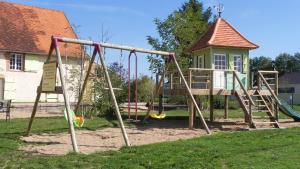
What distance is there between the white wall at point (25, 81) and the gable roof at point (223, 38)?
1369 centimetres

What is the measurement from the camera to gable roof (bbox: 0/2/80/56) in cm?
3672

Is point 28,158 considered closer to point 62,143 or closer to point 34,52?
point 62,143

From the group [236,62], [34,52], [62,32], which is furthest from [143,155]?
[62,32]

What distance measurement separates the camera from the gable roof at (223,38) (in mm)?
23800

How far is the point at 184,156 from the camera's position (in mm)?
11195

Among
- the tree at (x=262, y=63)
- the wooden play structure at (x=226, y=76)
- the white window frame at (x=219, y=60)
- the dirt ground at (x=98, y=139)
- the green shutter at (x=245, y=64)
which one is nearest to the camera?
the dirt ground at (x=98, y=139)

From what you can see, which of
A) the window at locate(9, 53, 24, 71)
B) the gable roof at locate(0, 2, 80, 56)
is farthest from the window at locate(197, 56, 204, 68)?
the window at locate(9, 53, 24, 71)

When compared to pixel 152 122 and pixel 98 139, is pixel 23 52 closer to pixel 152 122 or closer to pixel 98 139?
pixel 152 122

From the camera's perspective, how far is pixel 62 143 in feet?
47.5

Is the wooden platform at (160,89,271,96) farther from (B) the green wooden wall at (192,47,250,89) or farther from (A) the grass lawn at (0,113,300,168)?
(A) the grass lawn at (0,113,300,168)

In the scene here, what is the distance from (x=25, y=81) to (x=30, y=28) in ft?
16.8

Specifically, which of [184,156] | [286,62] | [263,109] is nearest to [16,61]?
[263,109]

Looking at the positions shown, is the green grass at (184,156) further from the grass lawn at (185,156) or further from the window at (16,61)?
the window at (16,61)

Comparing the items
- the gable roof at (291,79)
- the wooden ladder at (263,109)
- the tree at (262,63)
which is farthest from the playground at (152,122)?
the tree at (262,63)
